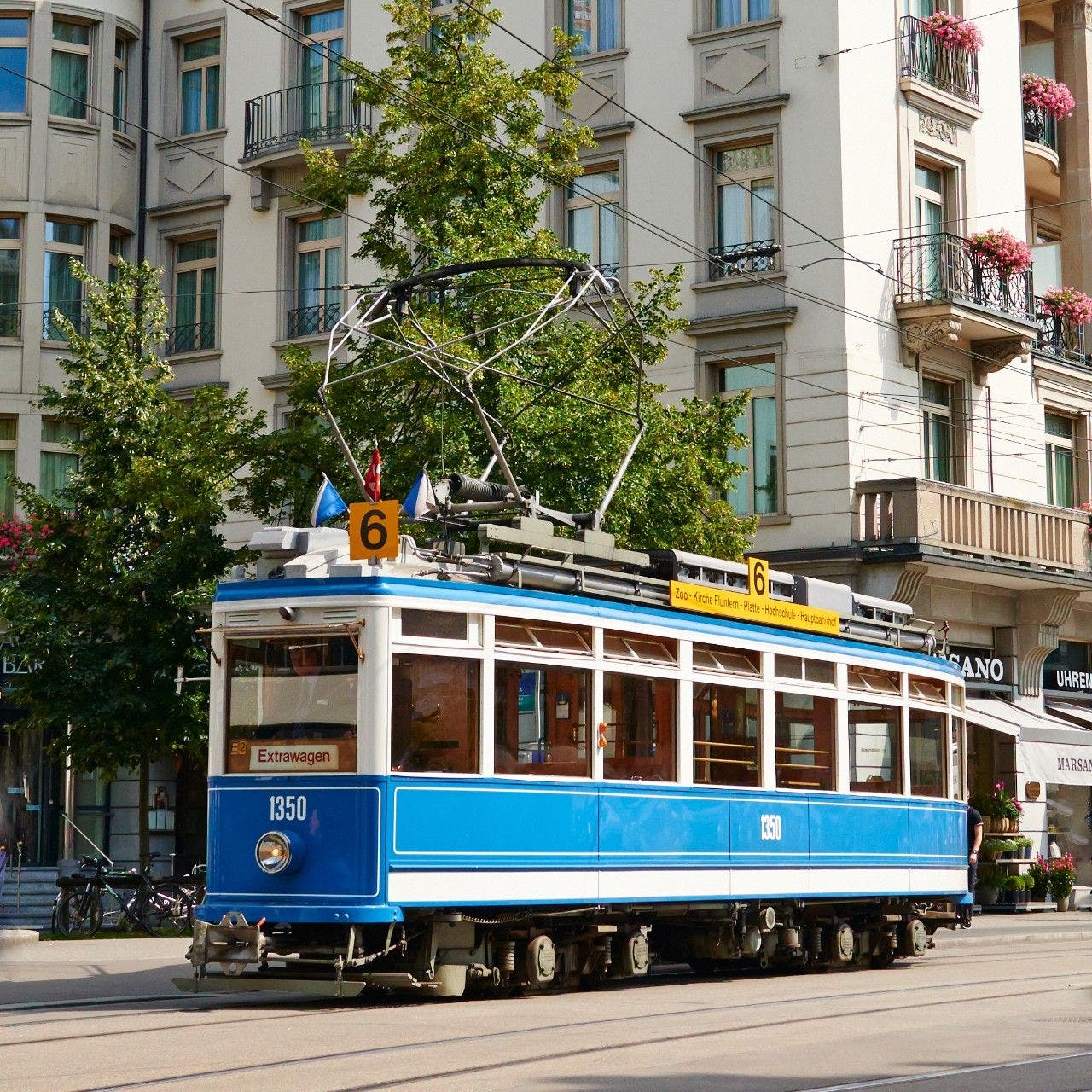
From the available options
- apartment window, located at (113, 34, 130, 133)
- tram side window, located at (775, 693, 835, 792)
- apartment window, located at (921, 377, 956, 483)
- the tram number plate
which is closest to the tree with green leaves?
tram side window, located at (775, 693, 835, 792)

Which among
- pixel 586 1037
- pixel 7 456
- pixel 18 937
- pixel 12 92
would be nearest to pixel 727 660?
pixel 586 1037

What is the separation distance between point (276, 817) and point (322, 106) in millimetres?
18939

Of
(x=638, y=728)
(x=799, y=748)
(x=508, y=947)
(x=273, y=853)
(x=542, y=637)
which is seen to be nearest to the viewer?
(x=273, y=853)

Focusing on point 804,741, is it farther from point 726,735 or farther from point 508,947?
point 508,947

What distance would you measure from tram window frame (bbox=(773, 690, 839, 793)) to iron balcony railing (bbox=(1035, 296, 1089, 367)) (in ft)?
51.8

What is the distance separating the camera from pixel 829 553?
85.7 feet

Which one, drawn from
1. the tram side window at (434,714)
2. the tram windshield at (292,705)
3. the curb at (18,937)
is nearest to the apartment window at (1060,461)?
the curb at (18,937)

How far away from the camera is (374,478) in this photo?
18391 millimetres

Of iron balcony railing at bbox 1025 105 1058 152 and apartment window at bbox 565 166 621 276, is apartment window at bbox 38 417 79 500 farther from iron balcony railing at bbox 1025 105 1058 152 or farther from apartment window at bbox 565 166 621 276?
iron balcony railing at bbox 1025 105 1058 152

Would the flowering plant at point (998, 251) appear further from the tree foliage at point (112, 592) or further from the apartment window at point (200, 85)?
the apartment window at point (200, 85)

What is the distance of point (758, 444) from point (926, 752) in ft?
31.9

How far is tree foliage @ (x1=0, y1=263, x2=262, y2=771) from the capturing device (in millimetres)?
23078

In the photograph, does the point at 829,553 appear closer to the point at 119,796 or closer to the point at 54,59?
the point at 119,796

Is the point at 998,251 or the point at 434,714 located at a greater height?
the point at 998,251
